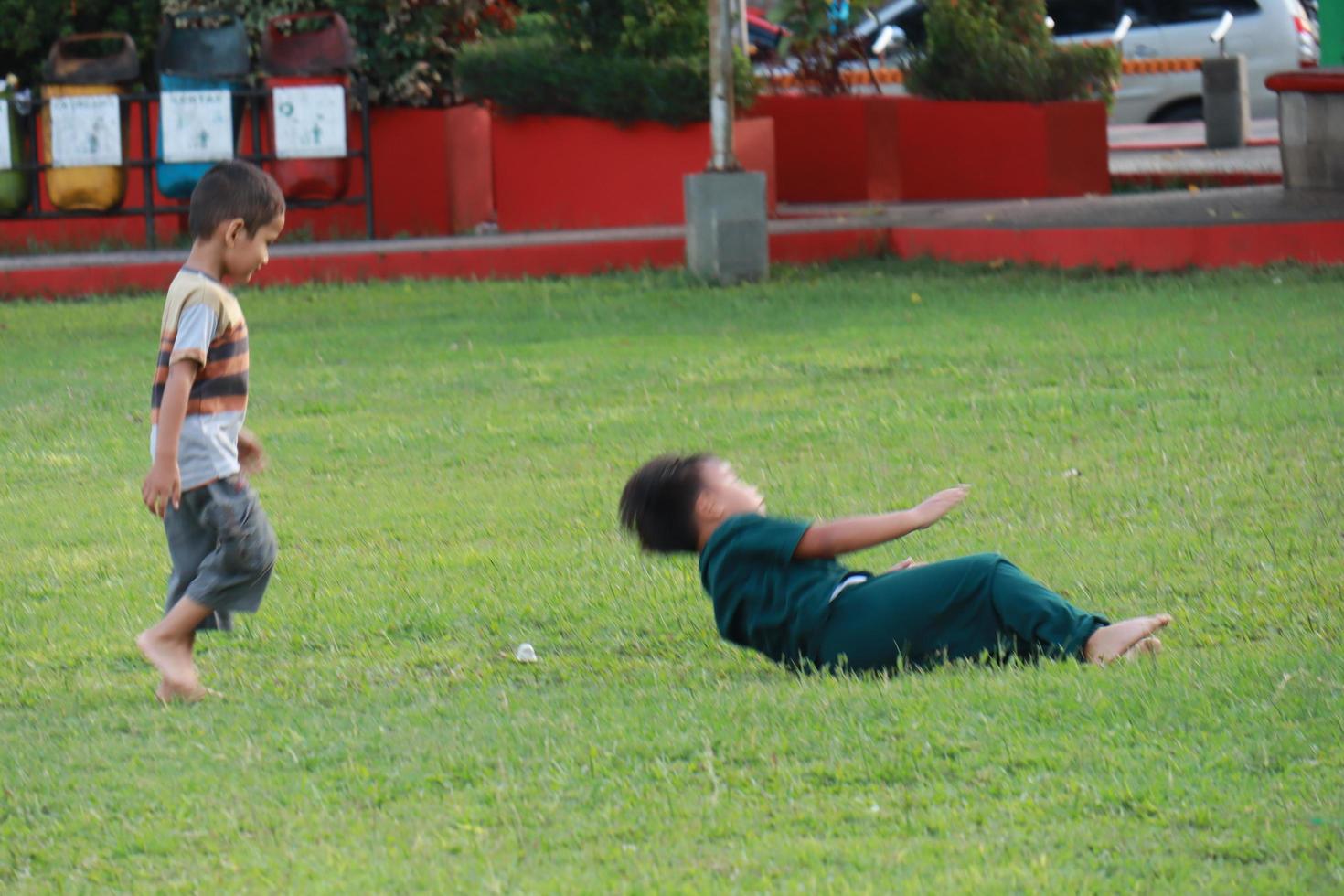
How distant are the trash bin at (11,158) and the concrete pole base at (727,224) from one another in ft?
18.2

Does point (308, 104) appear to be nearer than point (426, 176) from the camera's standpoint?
Yes

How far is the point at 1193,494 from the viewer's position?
6.02 m

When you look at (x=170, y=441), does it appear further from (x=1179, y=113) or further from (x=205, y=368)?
(x=1179, y=113)

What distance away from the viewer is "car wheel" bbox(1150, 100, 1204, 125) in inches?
914

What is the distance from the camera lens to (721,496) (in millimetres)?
4363

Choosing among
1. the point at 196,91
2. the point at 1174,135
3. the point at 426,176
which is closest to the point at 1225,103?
the point at 1174,135

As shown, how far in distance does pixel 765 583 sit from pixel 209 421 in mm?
1317

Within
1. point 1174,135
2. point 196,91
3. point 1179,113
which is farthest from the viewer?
point 1179,113

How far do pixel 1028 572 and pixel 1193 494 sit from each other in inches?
42.4

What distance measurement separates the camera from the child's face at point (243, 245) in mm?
4344

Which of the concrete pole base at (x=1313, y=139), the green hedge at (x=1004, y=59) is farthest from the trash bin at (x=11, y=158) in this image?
the concrete pole base at (x=1313, y=139)

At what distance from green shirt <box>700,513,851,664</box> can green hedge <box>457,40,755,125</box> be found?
10322 millimetres

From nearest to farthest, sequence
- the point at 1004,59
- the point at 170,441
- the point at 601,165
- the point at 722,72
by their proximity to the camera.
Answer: the point at 170,441 < the point at 722,72 < the point at 601,165 < the point at 1004,59

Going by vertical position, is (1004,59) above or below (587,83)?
above
